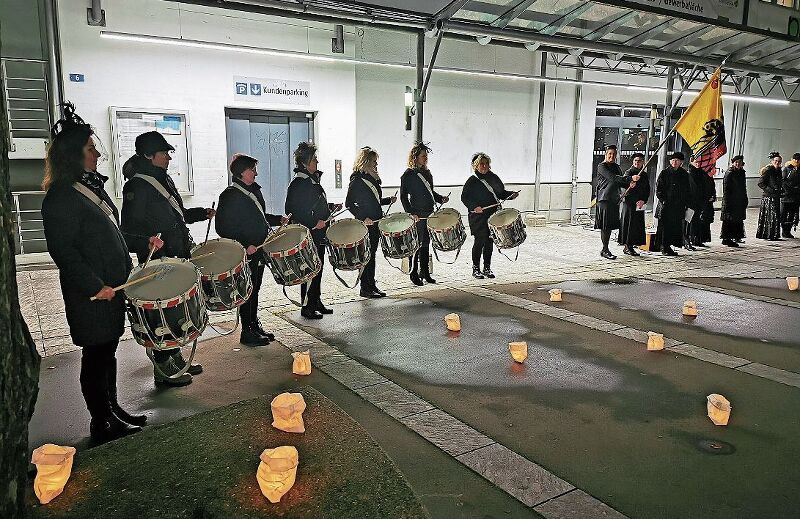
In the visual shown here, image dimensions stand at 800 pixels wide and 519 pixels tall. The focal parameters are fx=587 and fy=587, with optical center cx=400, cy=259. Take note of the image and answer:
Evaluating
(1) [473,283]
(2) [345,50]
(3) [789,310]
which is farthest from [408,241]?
(2) [345,50]

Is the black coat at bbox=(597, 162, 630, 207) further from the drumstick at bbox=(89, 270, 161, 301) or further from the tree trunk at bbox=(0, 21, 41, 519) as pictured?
the tree trunk at bbox=(0, 21, 41, 519)

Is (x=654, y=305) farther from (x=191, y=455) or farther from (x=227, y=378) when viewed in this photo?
(x=191, y=455)

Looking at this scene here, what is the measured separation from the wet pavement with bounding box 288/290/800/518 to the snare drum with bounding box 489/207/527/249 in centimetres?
132

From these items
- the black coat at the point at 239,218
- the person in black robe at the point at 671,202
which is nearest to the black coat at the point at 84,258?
the black coat at the point at 239,218

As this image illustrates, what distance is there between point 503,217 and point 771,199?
8321 millimetres

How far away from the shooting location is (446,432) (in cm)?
379

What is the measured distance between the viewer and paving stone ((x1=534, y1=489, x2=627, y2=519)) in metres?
2.88

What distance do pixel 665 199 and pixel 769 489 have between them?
8.33 meters

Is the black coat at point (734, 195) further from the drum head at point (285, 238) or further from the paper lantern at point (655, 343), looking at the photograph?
the drum head at point (285, 238)

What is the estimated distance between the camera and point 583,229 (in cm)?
1451

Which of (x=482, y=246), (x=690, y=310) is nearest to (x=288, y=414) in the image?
(x=690, y=310)

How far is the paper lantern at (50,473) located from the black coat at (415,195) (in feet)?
18.3

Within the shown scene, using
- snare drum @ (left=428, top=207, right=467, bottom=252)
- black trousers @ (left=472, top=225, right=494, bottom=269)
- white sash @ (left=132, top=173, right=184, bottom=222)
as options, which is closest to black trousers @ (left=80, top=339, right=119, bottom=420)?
white sash @ (left=132, top=173, right=184, bottom=222)

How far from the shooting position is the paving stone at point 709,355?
514 cm
